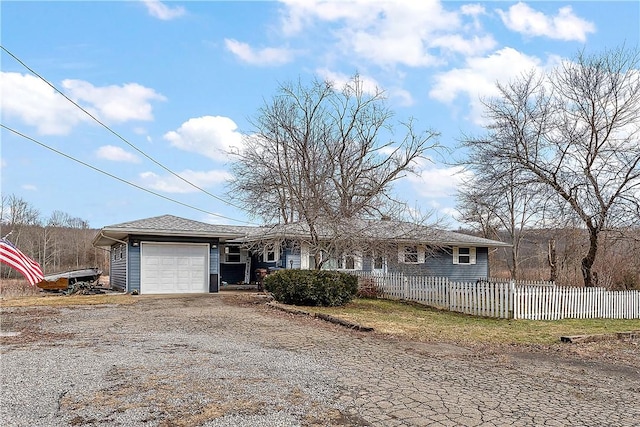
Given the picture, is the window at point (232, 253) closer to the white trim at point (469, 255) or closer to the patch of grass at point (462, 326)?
the white trim at point (469, 255)

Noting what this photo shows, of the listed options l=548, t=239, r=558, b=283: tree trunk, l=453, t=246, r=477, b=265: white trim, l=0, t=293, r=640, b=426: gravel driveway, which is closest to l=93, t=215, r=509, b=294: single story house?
l=453, t=246, r=477, b=265: white trim

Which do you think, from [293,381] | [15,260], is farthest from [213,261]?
[293,381]

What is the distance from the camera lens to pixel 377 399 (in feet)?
16.9

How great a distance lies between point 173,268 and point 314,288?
843cm

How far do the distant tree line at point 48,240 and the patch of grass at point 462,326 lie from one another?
112 feet

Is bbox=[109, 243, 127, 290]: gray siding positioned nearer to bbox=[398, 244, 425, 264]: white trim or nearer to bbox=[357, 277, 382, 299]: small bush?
bbox=[357, 277, 382, 299]: small bush

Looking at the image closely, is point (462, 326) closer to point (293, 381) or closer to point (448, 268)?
point (293, 381)

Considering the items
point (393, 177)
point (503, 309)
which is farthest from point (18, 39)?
point (393, 177)

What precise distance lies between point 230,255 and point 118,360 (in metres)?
20.9

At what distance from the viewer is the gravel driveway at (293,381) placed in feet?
15.0

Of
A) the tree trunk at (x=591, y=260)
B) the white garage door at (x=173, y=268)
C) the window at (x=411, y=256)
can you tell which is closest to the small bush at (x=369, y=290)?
the window at (x=411, y=256)

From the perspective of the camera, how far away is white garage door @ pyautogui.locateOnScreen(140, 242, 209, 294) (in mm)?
20156

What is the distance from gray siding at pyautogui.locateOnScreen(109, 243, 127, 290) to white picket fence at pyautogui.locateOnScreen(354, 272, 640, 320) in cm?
1183

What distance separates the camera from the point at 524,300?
13.0 metres
